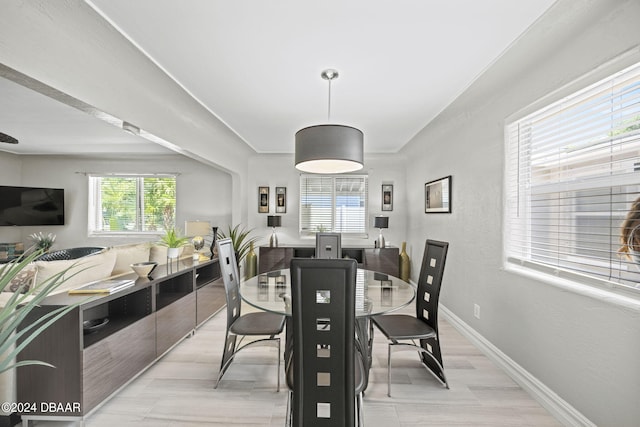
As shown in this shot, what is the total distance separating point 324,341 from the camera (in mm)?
1509

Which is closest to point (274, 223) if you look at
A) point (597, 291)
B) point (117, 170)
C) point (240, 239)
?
point (240, 239)

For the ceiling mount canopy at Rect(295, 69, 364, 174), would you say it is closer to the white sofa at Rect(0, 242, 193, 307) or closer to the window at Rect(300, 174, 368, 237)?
the white sofa at Rect(0, 242, 193, 307)

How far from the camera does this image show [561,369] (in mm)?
2020

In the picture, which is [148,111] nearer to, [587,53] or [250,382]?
[250,382]

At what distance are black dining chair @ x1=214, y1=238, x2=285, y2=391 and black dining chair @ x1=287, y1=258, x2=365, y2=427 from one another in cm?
84

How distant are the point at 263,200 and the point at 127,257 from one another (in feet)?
10.9

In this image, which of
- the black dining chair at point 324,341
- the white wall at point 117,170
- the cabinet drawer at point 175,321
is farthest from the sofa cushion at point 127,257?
the white wall at point 117,170

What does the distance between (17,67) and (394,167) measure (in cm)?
550

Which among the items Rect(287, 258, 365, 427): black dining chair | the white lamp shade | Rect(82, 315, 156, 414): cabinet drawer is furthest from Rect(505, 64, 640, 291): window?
the white lamp shade

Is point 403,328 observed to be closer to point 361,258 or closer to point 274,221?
point 361,258

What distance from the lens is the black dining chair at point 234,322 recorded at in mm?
2373

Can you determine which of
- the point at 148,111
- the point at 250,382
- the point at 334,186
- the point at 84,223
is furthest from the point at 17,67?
the point at 84,223

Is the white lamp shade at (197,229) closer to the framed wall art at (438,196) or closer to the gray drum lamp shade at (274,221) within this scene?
the gray drum lamp shade at (274,221)

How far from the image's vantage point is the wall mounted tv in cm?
543
